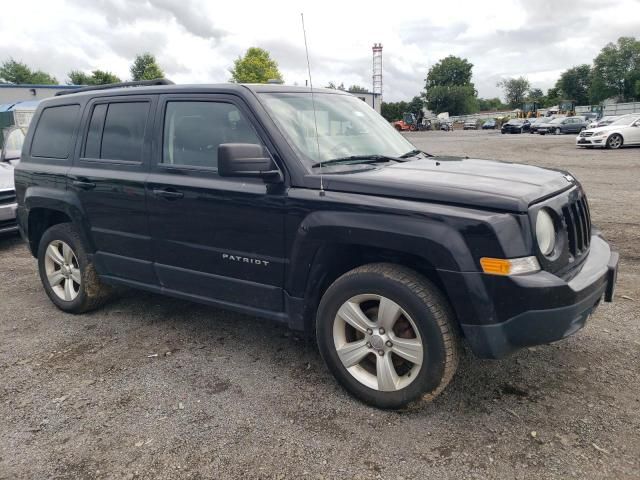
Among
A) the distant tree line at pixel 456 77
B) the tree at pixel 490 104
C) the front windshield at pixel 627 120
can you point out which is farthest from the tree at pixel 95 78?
the tree at pixel 490 104

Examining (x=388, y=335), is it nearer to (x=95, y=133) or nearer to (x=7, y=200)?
(x=95, y=133)

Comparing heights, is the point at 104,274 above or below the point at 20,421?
above

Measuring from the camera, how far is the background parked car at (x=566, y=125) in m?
39.8

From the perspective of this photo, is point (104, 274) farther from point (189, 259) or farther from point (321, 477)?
point (321, 477)

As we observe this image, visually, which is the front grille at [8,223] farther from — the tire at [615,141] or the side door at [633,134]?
the side door at [633,134]

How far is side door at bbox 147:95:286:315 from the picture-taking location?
3328 mm

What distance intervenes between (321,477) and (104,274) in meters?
2.70

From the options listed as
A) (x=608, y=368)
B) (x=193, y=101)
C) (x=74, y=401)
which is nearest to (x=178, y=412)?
(x=74, y=401)

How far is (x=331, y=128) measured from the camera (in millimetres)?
3684

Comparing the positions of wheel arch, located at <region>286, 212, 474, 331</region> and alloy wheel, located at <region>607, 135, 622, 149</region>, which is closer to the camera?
wheel arch, located at <region>286, 212, 474, 331</region>

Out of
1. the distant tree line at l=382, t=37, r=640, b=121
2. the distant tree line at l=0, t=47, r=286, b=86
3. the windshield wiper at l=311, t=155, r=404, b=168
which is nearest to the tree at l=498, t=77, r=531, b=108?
the distant tree line at l=382, t=37, r=640, b=121

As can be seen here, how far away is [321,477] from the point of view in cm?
250

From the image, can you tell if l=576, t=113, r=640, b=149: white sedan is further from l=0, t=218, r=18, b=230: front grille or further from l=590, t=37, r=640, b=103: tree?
l=590, t=37, r=640, b=103: tree

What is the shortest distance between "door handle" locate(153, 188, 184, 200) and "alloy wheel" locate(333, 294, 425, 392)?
1.42 metres
